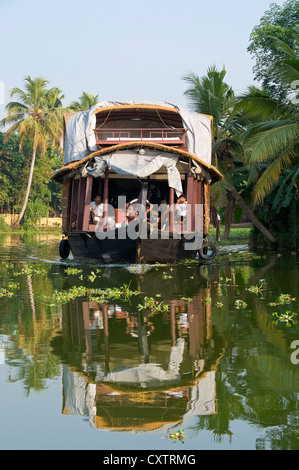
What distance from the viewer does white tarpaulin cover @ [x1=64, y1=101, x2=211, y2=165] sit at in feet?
53.3

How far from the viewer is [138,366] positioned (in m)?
5.07

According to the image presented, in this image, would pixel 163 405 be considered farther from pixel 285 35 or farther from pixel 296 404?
pixel 285 35

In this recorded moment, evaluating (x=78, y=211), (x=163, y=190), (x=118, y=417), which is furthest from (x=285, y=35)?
(x=118, y=417)

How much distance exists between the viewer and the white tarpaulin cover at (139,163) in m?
14.6

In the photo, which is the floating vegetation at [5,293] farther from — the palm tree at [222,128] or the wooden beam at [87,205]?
the palm tree at [222,128]

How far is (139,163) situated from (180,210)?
167 cm

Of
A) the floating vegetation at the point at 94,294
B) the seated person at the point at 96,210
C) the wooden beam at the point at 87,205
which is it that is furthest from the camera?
the seated person at the point at 96,210

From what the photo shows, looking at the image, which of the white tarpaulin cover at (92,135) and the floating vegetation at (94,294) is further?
the white tarpaulin cover at (92,135)

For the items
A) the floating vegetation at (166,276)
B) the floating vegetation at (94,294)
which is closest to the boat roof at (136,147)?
the floating vegetation at (166,276)

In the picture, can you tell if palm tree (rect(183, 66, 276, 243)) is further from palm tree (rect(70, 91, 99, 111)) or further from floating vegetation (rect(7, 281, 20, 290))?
palm tree (rect(70, 91, 99, 111))

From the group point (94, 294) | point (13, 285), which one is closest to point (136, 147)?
point (13, 285)

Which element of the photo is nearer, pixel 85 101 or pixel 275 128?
pixel 275 128

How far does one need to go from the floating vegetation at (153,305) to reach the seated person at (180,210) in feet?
22.5

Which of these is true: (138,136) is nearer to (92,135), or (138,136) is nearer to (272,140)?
(92,135)
